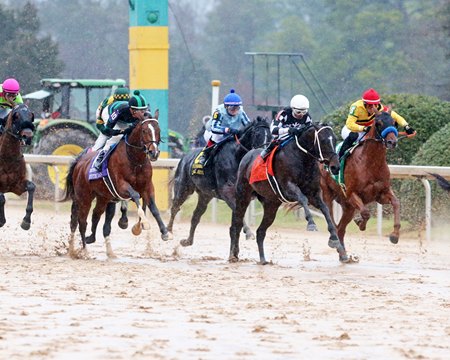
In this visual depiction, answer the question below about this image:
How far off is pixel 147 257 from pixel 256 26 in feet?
153

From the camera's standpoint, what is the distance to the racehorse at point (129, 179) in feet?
45.1

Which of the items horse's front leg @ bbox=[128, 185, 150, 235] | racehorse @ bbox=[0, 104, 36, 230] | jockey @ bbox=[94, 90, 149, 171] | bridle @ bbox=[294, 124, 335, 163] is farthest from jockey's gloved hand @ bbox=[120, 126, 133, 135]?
bridle @ bbox=[294, 124, 335, 163]

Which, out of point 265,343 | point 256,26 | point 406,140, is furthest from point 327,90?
point 265,343

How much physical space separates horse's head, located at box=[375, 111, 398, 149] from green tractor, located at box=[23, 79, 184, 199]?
999 cm

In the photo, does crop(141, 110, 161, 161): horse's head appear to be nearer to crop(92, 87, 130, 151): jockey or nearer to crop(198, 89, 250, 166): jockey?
crop(92, 87, 130, 151): jockey

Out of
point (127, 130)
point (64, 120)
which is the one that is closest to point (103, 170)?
point (127, 130)

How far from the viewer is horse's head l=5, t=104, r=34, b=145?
561 inches

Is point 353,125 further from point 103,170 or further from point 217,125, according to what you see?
point 103,170

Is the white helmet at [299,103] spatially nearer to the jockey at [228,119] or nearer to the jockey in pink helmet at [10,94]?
the jockey at [228,119]

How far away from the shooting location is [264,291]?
11391 millimetres

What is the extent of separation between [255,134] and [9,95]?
2.76 meters

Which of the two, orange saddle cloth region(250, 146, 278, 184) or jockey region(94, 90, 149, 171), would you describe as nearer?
orange saddle cloth region(250, 146, 278, 184)

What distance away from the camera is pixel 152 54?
21.5m

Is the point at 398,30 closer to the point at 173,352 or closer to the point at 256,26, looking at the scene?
the point at 256,26
